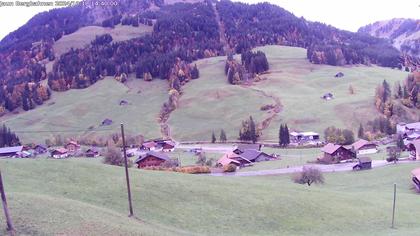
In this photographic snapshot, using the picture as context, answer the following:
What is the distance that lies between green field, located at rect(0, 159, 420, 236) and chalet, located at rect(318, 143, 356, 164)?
47.8 metres

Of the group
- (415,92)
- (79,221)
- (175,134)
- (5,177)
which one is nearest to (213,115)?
(175,134)

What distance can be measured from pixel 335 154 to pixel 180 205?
238 feet

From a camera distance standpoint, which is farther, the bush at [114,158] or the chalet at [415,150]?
the chalet at [415,150]

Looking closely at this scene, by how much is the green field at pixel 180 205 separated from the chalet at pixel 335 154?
157 ft

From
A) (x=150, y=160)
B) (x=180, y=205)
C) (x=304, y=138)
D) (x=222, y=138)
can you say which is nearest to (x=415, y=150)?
(x=304, y=138)

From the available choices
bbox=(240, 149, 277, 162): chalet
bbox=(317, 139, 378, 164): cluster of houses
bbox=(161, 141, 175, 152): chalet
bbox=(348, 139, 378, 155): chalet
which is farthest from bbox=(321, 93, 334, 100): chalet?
bbox=(240, 149, 277, 162): chalet

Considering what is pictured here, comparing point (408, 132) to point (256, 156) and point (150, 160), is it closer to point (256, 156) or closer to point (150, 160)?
point (256, 156)

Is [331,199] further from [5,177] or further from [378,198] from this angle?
[5,177]

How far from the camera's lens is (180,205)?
45.7 metres

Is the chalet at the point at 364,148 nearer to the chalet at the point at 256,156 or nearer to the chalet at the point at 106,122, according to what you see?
the chalet at the point at 256,156

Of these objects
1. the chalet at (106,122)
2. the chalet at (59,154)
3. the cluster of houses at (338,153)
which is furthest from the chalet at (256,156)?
the chalet at (106,122)

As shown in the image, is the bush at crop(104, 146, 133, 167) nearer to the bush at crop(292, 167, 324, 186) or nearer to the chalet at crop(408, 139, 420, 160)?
the bush at crop(292, 167, 324, 186)

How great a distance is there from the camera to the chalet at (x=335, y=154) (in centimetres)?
10900

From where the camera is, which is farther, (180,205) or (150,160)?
(150,160)
